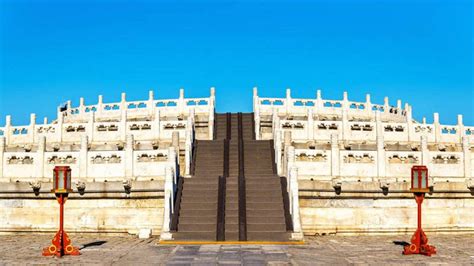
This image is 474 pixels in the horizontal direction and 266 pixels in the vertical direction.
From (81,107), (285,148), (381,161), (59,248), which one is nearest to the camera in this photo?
(59,248)

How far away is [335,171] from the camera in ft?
92.7

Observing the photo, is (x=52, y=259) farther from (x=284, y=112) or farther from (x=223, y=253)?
(x=284, y=112)

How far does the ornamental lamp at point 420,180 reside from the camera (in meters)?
20.1

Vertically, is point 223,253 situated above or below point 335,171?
below

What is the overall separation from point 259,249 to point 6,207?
13.2m

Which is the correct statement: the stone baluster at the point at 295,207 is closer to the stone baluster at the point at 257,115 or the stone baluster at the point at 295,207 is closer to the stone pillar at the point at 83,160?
the stone pillar at the point at 83,160

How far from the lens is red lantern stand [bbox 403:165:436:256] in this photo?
19219mm

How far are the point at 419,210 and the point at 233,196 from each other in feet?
26.9

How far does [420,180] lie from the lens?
65.9ft

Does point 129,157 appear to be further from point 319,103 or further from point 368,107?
point 368,107

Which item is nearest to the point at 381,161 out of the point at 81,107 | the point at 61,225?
the point at 61,225

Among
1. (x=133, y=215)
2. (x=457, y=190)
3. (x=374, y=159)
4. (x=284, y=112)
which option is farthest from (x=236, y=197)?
(x=284, y=112)

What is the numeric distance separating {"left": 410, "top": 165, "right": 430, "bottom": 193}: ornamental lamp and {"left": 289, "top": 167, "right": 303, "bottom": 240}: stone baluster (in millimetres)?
4738

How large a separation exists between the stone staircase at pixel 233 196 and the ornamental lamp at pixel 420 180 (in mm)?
5202
